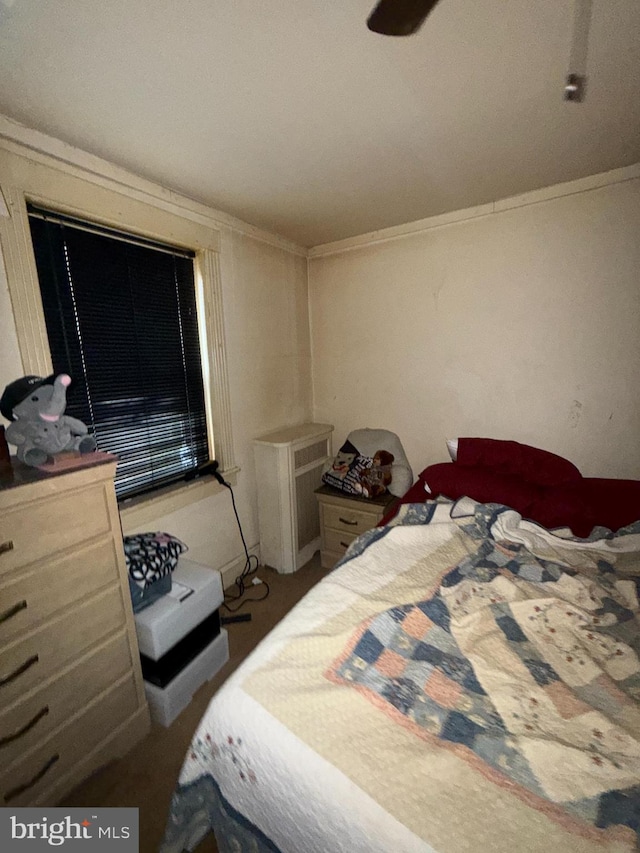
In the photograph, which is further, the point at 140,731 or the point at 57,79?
the point at 140,731

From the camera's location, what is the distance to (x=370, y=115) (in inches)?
51.5

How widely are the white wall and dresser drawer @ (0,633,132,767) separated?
2.09 meters

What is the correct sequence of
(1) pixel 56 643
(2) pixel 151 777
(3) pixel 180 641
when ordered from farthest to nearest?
(3) pixel 180 641
(2) pixel 151 777
(1) pixel 56 643

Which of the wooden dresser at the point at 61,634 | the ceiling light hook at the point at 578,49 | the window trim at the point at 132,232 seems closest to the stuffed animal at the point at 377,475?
the window trim at the point at 132,232

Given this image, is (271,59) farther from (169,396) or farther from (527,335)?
(527,335)

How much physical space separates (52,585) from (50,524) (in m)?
0.20

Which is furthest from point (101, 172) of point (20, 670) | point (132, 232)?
point (20, 670)

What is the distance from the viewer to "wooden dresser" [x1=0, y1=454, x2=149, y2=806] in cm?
100

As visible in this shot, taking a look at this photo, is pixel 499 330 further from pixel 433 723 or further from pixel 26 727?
pixel 26 727

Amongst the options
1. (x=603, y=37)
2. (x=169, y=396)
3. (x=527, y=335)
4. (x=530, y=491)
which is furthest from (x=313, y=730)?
(x=527, y=335)

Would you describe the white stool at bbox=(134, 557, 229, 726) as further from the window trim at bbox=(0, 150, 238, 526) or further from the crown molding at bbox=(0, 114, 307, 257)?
the crown molding at bbox=(0, 114, 307, 257)

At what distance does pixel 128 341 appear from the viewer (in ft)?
5.79

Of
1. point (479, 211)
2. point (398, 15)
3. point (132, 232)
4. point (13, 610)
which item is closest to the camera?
point (398, 15)

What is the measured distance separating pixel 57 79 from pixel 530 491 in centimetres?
253
